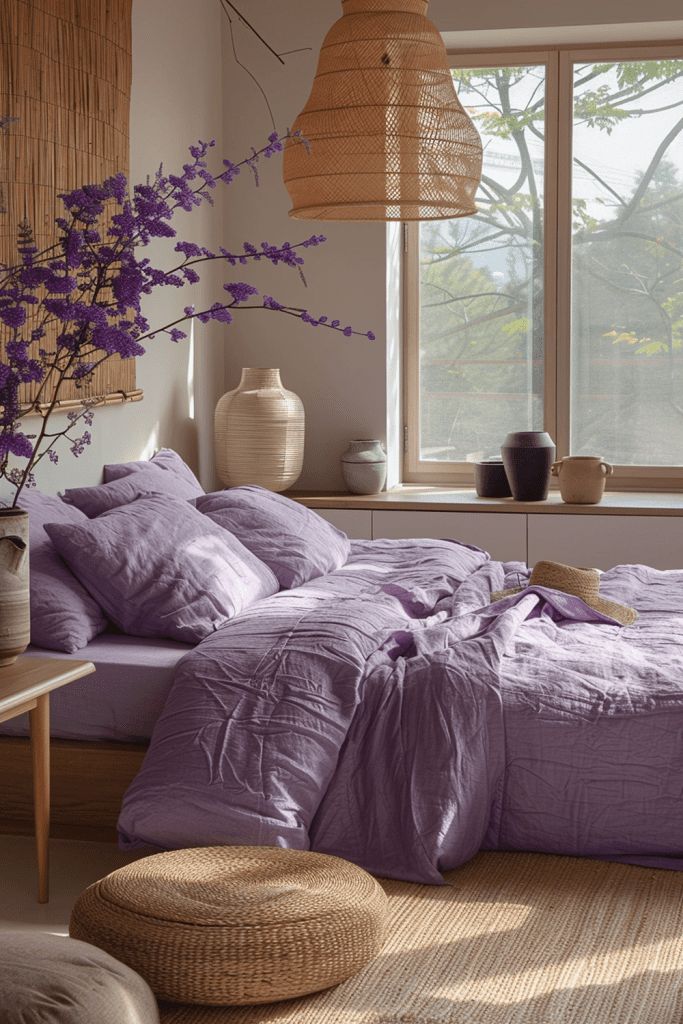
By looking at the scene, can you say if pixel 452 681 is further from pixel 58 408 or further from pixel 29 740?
pixel 58 408

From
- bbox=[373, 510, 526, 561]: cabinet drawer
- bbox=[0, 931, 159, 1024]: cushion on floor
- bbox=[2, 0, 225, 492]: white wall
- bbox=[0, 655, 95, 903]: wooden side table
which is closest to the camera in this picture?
bbox=[0, 931, 159, 1024]: cushion on floor

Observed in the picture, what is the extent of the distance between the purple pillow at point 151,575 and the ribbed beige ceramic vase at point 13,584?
59 centimetres

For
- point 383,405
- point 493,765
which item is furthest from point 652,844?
point 383,405

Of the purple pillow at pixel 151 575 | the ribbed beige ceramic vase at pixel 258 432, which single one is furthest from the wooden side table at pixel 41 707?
the ribbed beige ceramic vase at pixel 258 432

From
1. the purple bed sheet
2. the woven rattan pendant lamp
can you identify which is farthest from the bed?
the woven rattan pendant lamp

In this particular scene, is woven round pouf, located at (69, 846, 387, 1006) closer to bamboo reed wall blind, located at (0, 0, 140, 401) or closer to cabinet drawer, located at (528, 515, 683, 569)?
bamboo reed wall blind, located at (0, 0, 140, 401)

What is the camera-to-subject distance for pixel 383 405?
5.55m

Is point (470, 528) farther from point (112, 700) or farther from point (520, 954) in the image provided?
point (520, 954)

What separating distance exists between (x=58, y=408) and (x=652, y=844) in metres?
2.09

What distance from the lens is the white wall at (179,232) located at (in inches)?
175

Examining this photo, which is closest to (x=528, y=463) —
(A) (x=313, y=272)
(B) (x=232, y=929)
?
(A) (x=313, y=272)

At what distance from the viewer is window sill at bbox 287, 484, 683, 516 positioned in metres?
5.05

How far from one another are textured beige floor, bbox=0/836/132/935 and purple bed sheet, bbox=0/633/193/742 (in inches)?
10.0

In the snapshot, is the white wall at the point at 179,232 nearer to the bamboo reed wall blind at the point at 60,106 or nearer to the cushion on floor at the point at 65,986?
the bamboo reed wall blind at the point at 60,106
